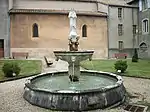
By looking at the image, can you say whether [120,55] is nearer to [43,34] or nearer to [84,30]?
[84,30]

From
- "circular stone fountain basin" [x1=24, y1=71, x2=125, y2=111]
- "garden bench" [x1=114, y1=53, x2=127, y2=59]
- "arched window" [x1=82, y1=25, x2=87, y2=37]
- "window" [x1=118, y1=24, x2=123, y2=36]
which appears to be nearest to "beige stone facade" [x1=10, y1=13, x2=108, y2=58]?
"arched window" [x1=82, y1=25, x2=87, y2=37]

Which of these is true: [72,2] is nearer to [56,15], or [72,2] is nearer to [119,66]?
[56,15]

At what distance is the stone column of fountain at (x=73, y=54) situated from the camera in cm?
1024

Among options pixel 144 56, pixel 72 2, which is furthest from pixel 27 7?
pixel 144 56

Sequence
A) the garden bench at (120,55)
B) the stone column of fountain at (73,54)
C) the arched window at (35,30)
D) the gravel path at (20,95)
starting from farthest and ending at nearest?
1. the garden bench at (120,55)
2. the arched window at (35,30)
3. the stone column of fountain at (73,54)
4. the gravel path at (20,95)

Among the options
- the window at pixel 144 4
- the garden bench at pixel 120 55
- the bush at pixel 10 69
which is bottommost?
the bush at pixel 10 69

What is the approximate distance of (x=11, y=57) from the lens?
29438mm

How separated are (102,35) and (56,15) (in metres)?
7.22

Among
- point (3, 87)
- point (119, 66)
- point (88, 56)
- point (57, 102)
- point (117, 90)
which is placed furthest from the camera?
point (119, 66)

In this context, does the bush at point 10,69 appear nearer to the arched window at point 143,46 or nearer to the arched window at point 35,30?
the arched window at point 35,30

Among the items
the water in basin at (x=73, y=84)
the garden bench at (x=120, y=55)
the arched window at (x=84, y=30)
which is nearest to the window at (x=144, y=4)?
the garden bench at (x=120, y=55)

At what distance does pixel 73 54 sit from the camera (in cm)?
1018

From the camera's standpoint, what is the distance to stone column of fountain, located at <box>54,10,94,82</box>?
10242mm

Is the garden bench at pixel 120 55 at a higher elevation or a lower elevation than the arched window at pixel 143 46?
lower
